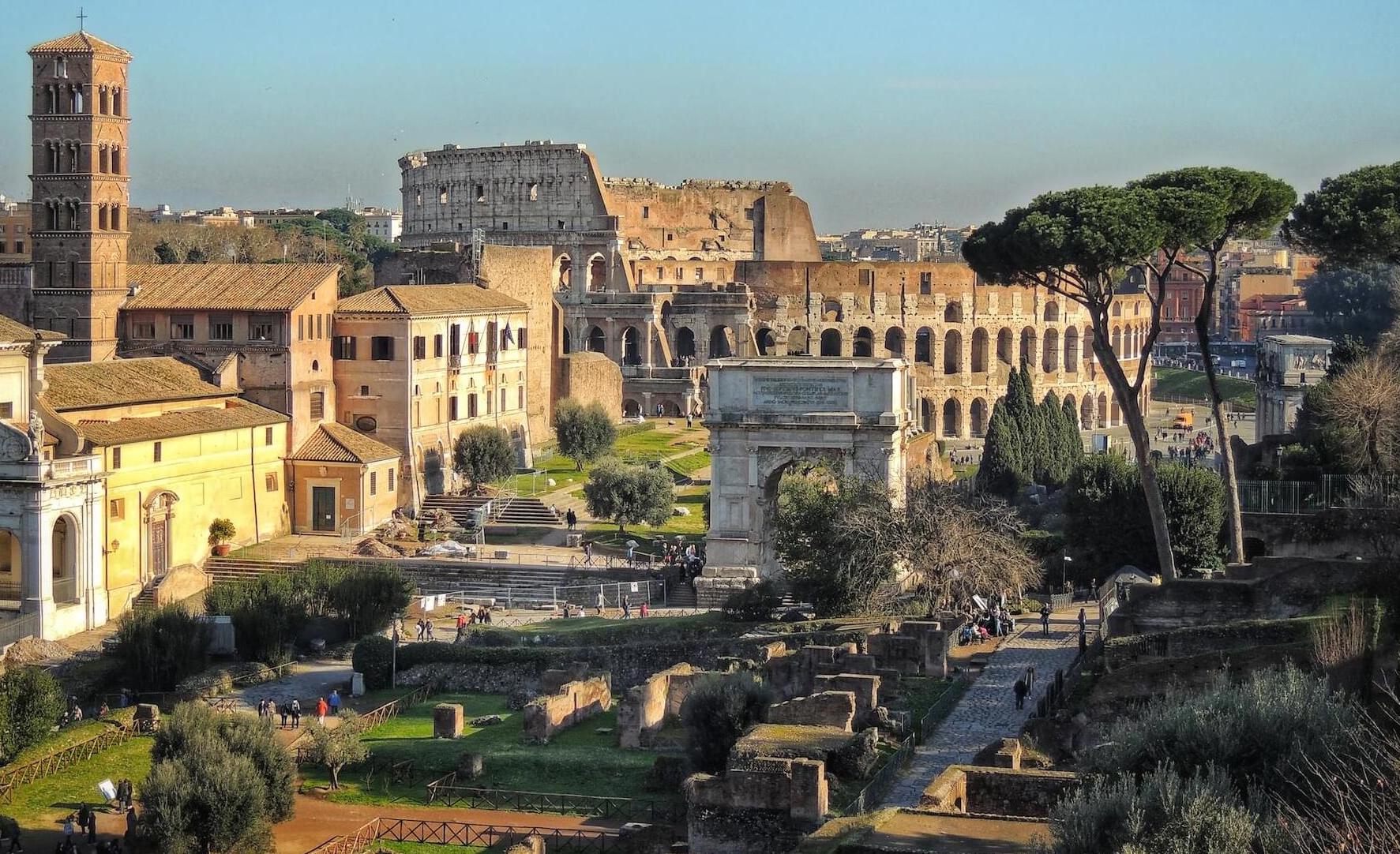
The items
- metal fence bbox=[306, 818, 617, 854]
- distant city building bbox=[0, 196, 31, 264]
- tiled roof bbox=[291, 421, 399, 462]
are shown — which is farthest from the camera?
distant city building bbox=[0, 196, 31, 264]

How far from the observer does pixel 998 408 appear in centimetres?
5234

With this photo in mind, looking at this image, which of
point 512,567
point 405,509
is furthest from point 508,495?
point 512,567

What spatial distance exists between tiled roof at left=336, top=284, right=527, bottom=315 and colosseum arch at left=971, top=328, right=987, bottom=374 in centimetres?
3311

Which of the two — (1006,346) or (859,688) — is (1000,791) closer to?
(859,688)

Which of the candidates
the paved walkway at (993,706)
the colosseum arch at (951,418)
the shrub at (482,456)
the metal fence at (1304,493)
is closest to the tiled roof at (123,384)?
the shrub at (482,456)

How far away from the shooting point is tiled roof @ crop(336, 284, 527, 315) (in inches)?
1838

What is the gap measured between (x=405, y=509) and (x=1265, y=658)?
27.3 m

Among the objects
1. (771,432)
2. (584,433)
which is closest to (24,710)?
(771,432)

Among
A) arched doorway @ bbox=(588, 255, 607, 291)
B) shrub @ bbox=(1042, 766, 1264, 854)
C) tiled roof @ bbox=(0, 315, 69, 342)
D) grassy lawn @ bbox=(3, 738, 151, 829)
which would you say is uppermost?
arched doorway @ bbox=(588, 255, 607, 291)

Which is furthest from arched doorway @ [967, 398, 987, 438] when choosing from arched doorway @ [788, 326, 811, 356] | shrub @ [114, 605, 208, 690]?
shrub @ [114, 605, 208, 690]

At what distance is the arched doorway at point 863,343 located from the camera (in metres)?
81.9

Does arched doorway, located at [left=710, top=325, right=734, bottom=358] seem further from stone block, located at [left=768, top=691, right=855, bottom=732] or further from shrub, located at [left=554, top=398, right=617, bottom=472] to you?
stone block, located at [left=768, top=691, right=855, bottom=732]

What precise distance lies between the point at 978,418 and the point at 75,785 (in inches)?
2340

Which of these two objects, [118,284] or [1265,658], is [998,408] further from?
[1265,658]
